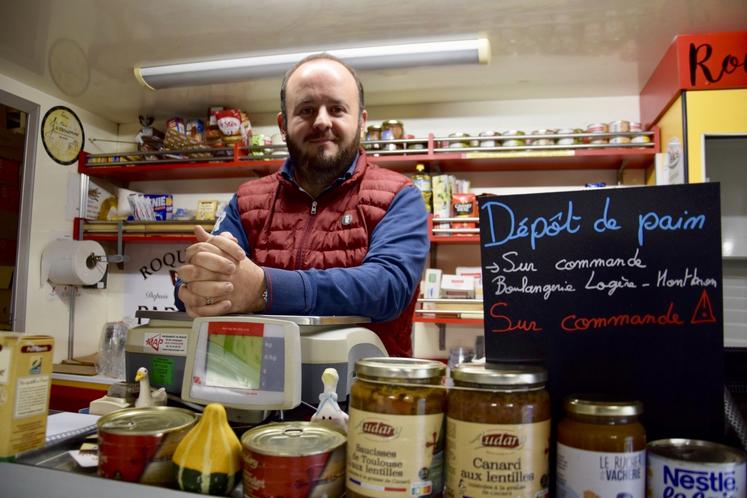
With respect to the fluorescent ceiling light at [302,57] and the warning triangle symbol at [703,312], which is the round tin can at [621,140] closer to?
the fluorescent ceiling light at [302,57]

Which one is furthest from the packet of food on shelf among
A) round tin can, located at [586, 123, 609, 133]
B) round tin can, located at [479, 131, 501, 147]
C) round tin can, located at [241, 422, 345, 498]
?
round tin can, located at [241, 422, 345, 498]

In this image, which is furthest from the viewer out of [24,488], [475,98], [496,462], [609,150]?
[475,98]

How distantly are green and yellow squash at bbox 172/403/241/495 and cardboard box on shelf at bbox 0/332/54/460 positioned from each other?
295 mm

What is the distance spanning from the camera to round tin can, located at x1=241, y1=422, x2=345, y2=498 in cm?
59

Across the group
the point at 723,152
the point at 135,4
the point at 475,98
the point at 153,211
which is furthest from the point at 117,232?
the point at 723,152

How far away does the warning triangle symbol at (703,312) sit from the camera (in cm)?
66

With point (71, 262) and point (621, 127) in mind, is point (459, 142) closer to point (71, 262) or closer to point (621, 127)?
point (621, 127)

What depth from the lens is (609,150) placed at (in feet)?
9.34

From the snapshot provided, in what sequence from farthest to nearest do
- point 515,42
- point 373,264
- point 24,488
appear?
point 515,42 < point 373,264 < point 24,488

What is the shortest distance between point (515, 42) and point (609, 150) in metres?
0.82

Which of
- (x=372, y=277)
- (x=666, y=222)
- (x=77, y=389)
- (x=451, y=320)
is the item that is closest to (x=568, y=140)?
(x=451, y=320)

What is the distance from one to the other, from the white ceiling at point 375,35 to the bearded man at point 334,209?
41.1 inches

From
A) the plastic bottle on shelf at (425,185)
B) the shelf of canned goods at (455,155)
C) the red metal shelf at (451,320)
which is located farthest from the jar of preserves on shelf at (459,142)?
the red metal shelf at (451,320)

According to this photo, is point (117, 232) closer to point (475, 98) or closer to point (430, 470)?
point (475, 98)
